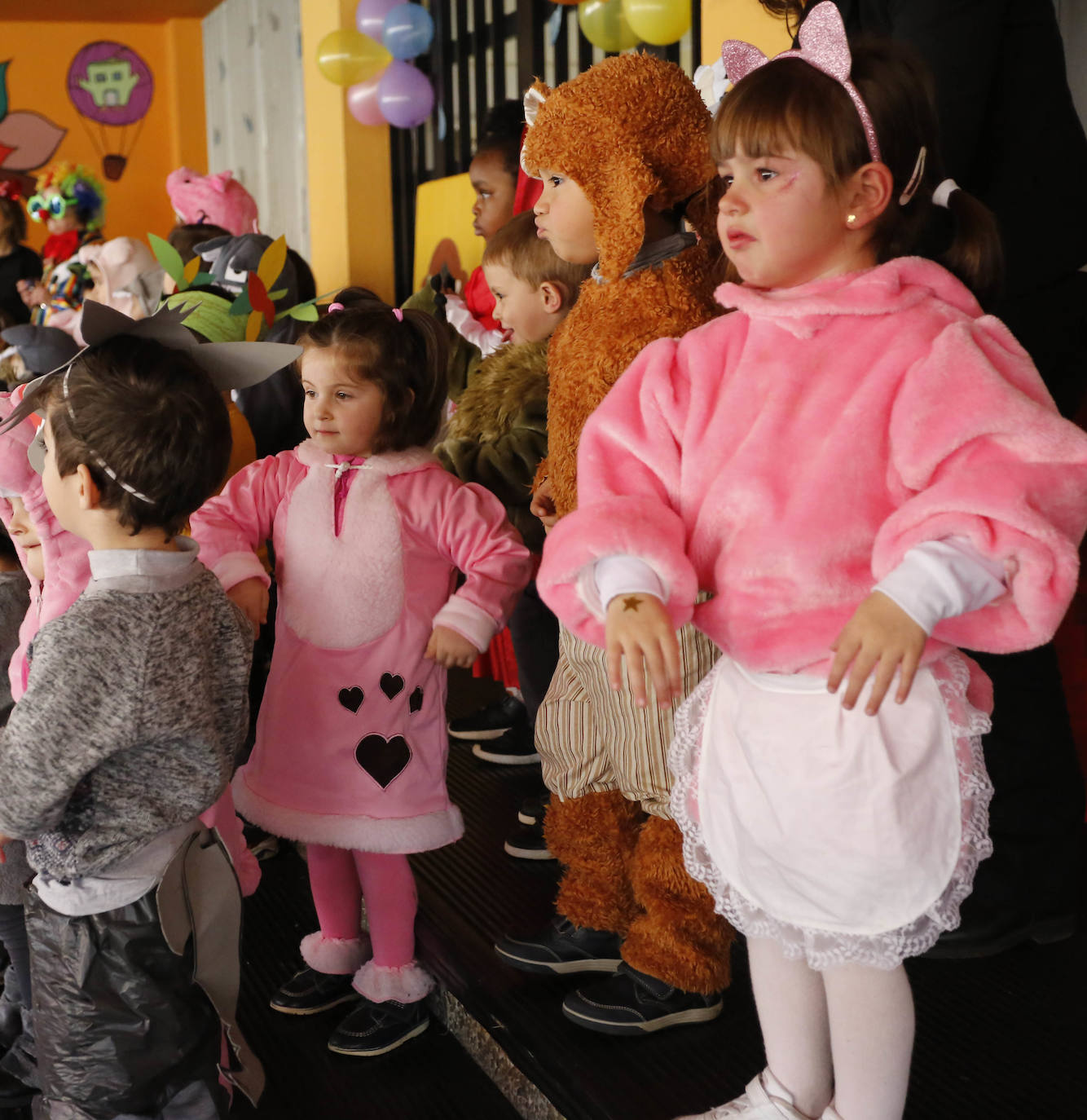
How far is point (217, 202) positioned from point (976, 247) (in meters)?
3.11

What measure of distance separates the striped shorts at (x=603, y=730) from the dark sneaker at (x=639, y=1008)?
0.82 ft

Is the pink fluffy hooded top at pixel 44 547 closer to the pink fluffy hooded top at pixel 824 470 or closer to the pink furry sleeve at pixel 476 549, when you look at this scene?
the pink furry sleeve at pixel 476 549

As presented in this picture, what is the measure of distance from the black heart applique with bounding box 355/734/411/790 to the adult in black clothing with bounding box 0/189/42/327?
3.47m

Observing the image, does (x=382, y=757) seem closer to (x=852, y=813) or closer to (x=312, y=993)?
(x=312, y=993)

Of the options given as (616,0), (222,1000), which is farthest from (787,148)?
(616,0)

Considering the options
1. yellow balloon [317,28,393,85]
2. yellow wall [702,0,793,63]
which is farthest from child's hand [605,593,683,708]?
yellow balloon [317,28,393,85]

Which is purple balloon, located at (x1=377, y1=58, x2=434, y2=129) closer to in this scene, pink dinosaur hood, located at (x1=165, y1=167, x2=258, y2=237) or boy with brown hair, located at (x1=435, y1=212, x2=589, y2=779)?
pink dinosaur hood, located at (x1=165, y1=167, x2=258, y2=237)

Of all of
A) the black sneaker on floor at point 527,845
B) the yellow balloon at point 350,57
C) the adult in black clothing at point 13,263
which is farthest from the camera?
the yellow balloon at point 350,57

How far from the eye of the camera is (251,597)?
1.56m

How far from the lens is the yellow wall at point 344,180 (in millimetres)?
5766

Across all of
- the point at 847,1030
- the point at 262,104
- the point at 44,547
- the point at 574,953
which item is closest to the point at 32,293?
the point at 262,104

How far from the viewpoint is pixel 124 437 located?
1.24 m

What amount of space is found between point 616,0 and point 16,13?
5.87m

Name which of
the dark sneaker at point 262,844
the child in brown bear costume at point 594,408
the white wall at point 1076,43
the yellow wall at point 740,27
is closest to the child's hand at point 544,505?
the child in brown bear costume at point 594,408
